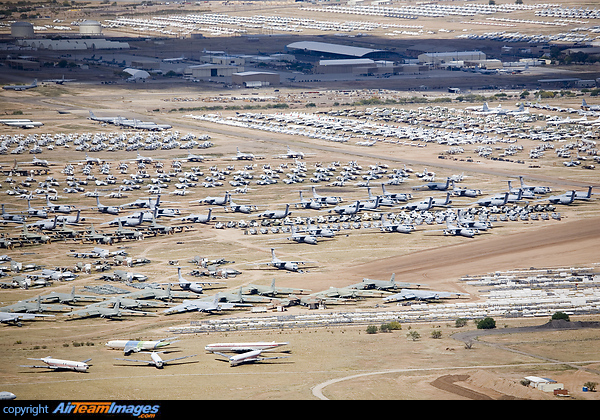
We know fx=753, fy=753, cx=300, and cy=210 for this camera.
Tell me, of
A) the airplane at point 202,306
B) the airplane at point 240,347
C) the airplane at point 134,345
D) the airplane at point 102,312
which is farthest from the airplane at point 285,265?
the airplane at point 240,347

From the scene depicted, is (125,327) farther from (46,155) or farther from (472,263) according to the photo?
(46,155)

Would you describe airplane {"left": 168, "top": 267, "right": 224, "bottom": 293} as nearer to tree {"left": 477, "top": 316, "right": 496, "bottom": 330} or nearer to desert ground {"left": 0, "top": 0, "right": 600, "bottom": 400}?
desert ground {"left": 0, "top": 0, "right": 600, "bottom": 400}

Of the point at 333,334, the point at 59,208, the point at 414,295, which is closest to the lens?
the point at 333,334

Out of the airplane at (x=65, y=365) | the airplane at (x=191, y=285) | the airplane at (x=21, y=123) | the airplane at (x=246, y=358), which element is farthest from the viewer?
the airplane at (x=21, y=123)

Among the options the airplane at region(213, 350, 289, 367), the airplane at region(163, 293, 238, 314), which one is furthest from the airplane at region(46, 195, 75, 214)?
the airplane at region(213, 350, 289, 367)

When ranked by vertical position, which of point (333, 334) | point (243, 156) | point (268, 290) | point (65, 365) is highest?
point (243, 156)

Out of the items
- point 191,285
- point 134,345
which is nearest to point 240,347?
point 134,345

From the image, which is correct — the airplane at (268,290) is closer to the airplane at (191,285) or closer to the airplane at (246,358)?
the airplane at (191,285)

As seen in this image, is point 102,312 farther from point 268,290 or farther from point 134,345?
point 268,290
